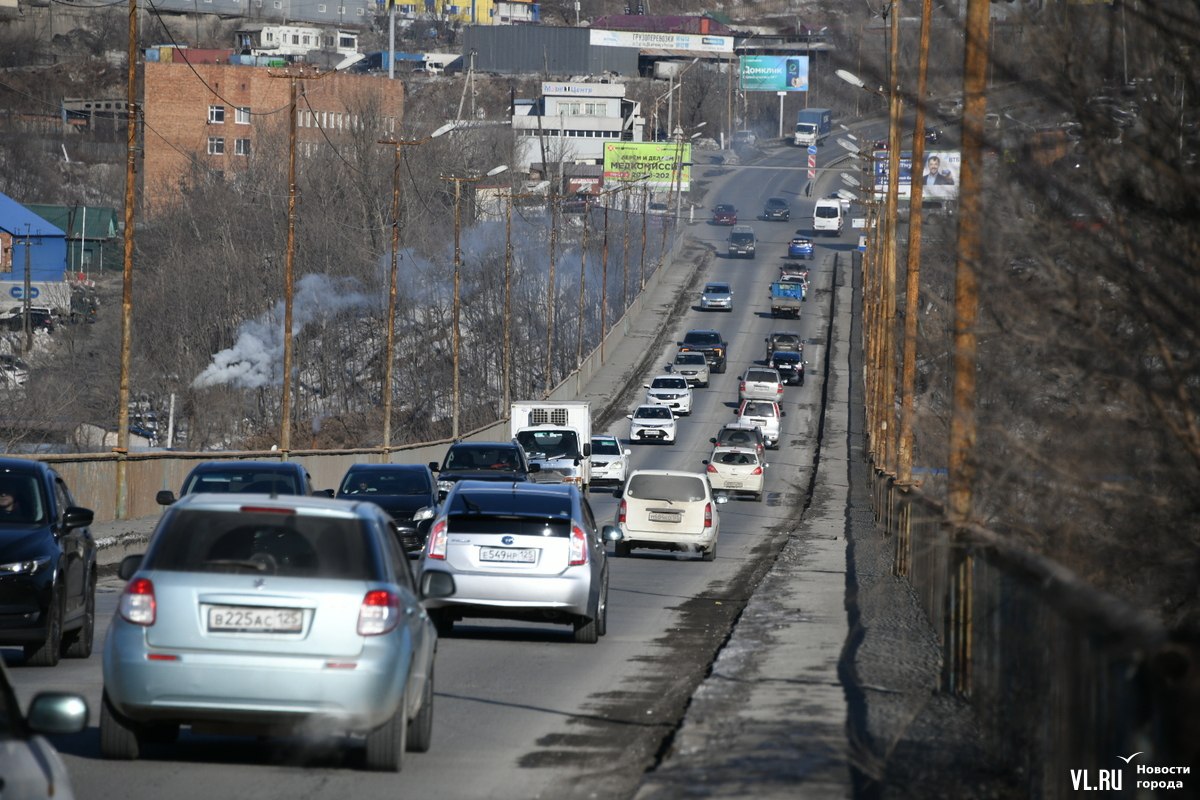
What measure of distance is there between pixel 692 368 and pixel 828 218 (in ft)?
164

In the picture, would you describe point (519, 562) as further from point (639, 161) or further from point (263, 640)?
point (639, 161)

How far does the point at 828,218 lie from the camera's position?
126312mm

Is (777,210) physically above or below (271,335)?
above

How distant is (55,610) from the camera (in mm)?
13211

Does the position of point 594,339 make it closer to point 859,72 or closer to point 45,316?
point 45,316

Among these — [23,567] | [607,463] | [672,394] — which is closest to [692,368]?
[672,394]

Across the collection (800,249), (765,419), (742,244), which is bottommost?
(765,419)

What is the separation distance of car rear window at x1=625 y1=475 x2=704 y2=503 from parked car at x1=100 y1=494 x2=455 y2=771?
→ 796 inches

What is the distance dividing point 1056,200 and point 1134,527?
1.75 meters

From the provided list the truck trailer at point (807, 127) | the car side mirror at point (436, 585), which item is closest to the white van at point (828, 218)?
the truck trailer at point (807, 127)

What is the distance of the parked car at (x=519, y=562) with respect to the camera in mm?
16234

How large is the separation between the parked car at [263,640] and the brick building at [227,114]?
10928 centimetres

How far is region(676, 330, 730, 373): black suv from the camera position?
276 feet

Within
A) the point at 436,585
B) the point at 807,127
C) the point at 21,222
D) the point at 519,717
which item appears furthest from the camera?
the point at 807,127
